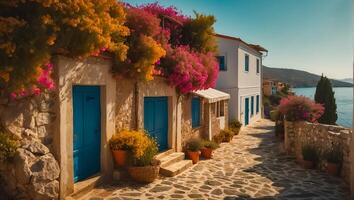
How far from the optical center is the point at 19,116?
5.78m

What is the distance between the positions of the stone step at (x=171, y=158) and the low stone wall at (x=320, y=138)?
462cm

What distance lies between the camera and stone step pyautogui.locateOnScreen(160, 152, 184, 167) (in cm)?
995

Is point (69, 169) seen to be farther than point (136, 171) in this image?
No

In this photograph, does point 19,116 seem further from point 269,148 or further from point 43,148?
point 269,148

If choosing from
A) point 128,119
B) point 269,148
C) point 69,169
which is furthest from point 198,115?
point 69,169

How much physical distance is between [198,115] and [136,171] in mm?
6561

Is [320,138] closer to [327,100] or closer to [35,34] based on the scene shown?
[327,100]

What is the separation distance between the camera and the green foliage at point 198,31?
42.0 ft

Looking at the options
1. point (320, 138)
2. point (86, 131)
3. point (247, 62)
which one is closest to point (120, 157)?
point (86, 131)

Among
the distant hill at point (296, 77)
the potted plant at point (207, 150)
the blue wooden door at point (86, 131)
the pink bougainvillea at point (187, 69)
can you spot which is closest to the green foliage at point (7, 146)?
the blue wooden door at point (86, 131)

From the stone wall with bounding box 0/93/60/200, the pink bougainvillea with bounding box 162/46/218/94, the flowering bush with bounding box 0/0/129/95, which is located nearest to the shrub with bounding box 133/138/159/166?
the stone wall with bounding box 0/93/60/200

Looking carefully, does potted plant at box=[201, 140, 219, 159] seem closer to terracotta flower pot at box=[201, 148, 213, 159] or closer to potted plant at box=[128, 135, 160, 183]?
terracotta flower pot at box=[201, 148, 213, 159]

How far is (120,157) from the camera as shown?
8.26 m

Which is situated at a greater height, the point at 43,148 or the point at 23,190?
the point at 43,148
